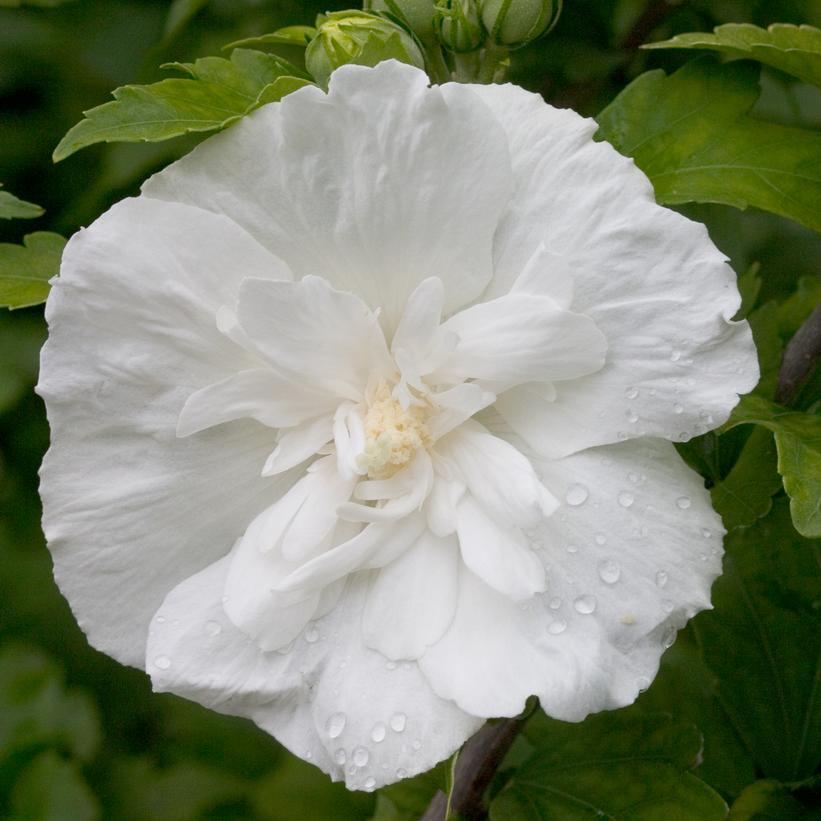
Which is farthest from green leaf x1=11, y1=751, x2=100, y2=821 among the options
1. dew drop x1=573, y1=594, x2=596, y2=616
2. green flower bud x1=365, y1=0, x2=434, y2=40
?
green flower bud x1=365, y1=0, x2=434, y2=40

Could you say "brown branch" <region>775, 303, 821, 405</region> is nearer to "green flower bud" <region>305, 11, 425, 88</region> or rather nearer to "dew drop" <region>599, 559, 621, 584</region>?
"dew drop" <region>599, 559, 621, 584</region>

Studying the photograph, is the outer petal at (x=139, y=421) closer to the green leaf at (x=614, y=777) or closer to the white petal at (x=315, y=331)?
the white petal at (x=315, y=331)

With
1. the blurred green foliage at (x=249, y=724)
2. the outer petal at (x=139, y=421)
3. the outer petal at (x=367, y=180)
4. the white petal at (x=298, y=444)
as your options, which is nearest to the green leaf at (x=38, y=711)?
the blurred green foliage at (x=249, y=724)

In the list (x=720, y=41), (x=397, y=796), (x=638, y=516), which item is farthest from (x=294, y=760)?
(x=720, y=41)

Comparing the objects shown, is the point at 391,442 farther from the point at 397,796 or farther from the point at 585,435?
the point at 397,796

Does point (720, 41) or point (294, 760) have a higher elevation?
point (720, 41)

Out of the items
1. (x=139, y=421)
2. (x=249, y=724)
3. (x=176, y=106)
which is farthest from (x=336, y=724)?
(x=249, y=724)
